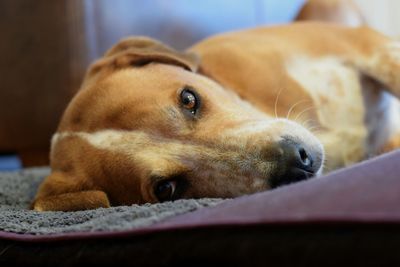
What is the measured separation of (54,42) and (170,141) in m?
1.23

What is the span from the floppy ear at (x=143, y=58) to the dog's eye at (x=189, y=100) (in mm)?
229

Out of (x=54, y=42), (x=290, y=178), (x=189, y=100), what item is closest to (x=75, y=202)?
(x=189, y=100)

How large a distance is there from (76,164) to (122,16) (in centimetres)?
109

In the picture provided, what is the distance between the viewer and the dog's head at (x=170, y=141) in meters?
1.07

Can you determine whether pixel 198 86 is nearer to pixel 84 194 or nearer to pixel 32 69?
pixel 84 194

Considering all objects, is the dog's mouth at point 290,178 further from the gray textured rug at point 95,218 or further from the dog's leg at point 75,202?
the dog's leg at point 75,202

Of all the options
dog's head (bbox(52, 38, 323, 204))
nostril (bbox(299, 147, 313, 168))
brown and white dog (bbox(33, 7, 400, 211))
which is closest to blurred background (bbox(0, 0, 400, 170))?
brown and white dog (bbox(33, 7, 400, 211))

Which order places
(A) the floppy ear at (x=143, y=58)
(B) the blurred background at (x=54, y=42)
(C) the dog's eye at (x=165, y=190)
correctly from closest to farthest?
(C) the dog's eye at (x=165, y=190)
(A) the floppy ear at (x=143, y=58)
(B) the blurred background at (x=54, y=42)

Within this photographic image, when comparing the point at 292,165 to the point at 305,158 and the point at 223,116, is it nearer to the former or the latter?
the point at 305,158

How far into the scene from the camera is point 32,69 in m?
2.28

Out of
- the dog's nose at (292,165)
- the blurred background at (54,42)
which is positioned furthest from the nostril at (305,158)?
the blurred background at (54,42)

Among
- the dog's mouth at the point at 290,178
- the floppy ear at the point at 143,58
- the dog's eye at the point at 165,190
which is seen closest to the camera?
the dog's mouth at the point at 290,178

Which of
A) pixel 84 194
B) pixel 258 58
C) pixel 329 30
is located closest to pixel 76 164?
pixel 84 194

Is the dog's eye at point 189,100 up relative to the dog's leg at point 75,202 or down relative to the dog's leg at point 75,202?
up
